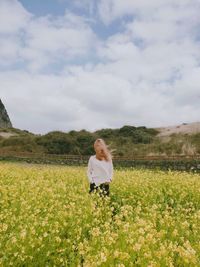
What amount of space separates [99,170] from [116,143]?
53525mm

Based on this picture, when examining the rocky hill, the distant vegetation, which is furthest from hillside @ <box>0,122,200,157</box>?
the rocky hill

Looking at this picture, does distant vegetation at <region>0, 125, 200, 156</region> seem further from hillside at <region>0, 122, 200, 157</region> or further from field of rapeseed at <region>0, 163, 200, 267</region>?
field of rapeseed at <region>0, 163, 200, 267</region>

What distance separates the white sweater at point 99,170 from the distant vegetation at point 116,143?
3798cm

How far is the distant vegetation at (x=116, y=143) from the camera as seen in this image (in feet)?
180

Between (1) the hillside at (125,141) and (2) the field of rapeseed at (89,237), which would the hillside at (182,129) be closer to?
(1) the hillside at (125,141)

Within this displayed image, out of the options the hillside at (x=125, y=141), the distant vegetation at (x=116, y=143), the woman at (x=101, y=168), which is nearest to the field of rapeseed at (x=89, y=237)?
the woman at (x=101, y=168)

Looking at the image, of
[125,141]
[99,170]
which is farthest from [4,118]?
[99,170]

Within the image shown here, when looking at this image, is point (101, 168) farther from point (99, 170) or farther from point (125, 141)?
point (125, 141)

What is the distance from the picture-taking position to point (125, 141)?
225ft

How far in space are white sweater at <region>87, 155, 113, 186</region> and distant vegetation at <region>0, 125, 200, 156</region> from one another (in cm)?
3798

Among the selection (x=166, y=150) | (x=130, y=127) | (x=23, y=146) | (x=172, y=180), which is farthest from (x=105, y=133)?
(x=172, y=180)

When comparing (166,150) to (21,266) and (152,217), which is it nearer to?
(152,217)

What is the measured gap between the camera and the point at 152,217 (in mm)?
10516

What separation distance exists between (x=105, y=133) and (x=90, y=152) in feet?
56.9
